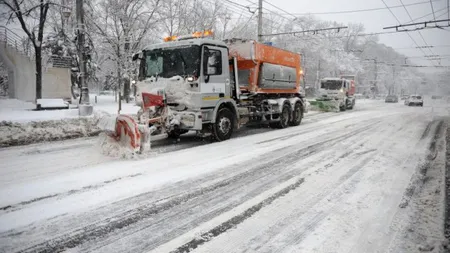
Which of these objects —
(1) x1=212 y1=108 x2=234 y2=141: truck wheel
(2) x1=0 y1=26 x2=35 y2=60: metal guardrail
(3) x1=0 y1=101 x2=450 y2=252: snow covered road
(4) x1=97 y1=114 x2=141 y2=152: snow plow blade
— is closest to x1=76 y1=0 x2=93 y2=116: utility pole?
(3) x1=0 y1=101 x2=450 y2=252: snow covered road

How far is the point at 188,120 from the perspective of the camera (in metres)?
7.36

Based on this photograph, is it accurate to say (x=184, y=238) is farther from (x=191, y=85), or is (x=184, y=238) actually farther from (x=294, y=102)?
(x=294, y=102)

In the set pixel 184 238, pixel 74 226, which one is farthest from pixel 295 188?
pixel 74 226

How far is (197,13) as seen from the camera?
A: 1047 inches

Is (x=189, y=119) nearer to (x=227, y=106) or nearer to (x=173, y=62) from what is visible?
(x=173, y=62)

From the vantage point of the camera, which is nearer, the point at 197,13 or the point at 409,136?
the point at 409,136

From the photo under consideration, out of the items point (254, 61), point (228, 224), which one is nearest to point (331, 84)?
point (254, 61)

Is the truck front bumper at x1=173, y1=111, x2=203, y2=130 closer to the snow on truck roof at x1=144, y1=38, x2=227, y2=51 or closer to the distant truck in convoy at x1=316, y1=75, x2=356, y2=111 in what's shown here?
the snow on truck roof at x1=144, y1=38, x2=227, y2=51

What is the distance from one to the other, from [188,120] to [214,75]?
5.02ft

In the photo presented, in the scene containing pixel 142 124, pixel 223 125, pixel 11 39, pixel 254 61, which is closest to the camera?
pixel 142 124

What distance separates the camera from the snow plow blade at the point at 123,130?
616 centimetres

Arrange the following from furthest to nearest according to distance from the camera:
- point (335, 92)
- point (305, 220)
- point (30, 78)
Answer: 1. point (335, 92)
2. point (30, 78)
3. point (305, 220)

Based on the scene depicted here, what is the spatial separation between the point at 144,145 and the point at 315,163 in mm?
3698

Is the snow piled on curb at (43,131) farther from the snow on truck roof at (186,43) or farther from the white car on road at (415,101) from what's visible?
the white car on road at (415,101)
